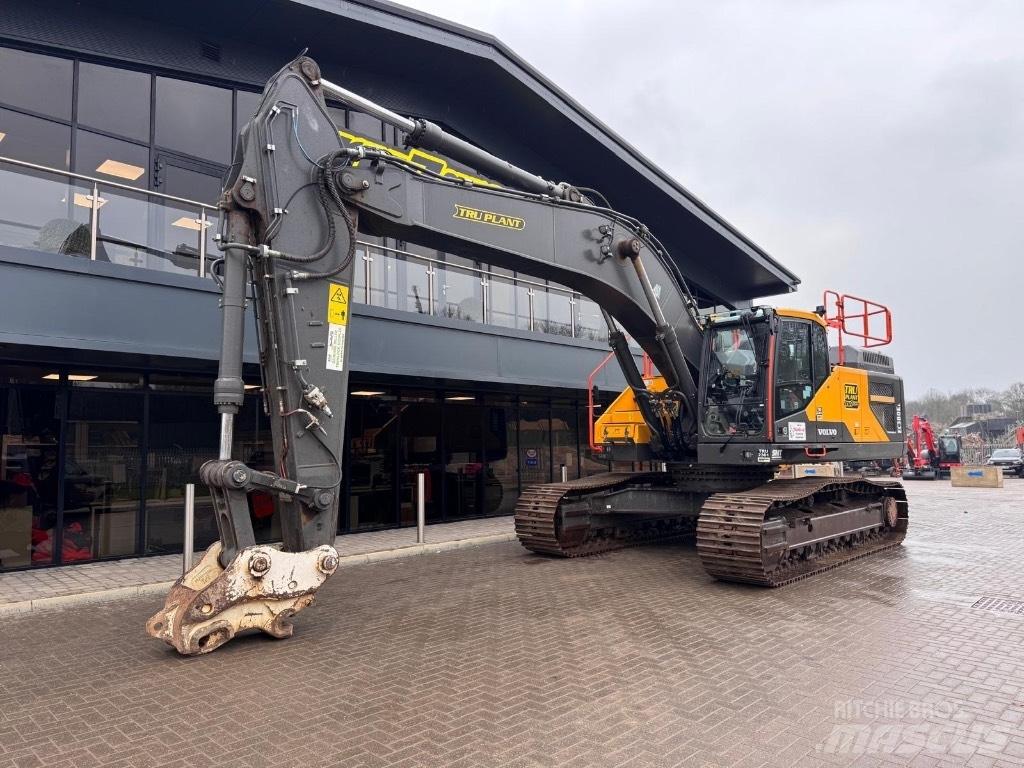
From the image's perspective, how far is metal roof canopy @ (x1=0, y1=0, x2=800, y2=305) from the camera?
1162 cm

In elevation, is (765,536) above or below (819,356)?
below

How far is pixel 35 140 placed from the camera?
10.7 metres

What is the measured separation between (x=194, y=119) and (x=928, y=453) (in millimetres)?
31022

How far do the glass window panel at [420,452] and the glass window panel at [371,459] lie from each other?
8.6 inches

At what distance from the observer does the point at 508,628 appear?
6.36 m

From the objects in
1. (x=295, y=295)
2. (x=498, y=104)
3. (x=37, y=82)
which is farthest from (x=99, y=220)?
(x=498, y=104)

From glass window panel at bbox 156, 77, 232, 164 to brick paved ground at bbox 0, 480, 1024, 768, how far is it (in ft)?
26.4

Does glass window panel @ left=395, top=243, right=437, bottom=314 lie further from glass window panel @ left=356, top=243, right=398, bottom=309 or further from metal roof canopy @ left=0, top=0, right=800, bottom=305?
metal roof canopy @ left=0, top=0, right=800, bottom=305

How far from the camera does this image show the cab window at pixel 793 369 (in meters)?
8.95

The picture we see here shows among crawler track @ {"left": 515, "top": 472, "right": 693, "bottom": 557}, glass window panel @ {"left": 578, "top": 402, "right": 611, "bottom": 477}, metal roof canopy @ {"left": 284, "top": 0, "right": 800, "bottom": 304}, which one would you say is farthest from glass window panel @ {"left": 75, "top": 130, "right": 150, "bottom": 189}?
glass window panel @ {"left": 578, "top": 402, "right": 611, "bottom": 477}

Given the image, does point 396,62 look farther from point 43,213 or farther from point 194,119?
point 43,213

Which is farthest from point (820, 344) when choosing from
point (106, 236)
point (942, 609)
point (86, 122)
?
point (86, 122)

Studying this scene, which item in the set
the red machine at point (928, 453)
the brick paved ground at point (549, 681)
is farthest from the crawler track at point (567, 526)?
the red machine at point (928, 453)

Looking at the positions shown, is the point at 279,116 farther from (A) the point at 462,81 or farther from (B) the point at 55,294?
(A) the point at 462,81
